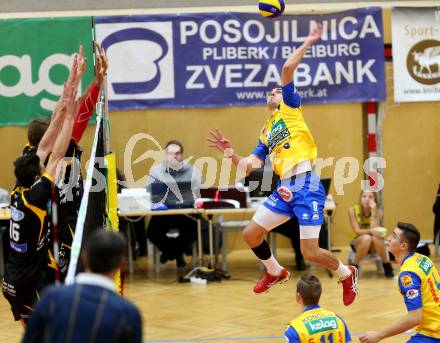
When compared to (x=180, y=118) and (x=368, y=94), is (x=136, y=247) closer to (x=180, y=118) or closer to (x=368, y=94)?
(x=180, y=118)

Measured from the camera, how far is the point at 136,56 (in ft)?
43.0

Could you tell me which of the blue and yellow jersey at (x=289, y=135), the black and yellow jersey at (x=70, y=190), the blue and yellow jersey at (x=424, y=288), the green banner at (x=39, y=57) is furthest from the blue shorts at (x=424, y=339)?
the green banner at (x=39, y=57)

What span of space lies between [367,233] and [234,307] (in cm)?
266

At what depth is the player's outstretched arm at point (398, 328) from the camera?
570 centimetres

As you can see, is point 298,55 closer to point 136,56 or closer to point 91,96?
point 91,96

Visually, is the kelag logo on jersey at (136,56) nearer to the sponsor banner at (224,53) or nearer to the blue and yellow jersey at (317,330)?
the sponsor banner at (224,53)

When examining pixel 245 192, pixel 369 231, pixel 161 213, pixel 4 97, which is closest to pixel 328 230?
pixel 369 231

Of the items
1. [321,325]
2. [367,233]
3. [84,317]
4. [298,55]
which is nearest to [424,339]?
[321,325]

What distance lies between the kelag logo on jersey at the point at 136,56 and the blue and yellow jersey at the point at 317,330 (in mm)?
8194

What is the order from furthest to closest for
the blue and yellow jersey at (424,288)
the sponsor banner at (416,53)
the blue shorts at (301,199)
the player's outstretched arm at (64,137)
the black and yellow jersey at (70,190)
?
the sponsor banner at (416,53) < the blue shorts at (301,199) < the black and yellow jersey at (70,190) < the player's outstretched arm at (64,137) < the blue and yellow jersey at (424,288)

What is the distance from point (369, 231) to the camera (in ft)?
38.0

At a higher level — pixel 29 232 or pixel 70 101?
pixel 70 101

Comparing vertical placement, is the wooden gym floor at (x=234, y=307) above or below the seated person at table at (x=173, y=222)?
below

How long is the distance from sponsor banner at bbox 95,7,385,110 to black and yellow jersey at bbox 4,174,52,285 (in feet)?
23.1
